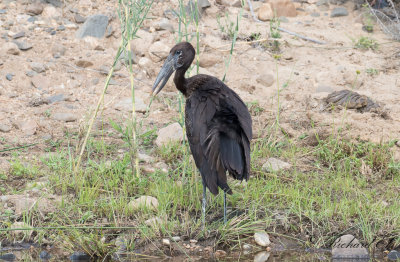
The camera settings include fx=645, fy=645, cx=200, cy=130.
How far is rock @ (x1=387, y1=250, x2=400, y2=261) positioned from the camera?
4.63 m

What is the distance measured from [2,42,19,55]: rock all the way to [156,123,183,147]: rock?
2.24 m

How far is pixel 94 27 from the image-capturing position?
7.82 meters

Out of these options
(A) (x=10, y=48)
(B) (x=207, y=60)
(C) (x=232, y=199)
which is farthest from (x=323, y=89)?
(A) (x=10, y=48)

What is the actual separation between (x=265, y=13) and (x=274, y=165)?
10.1 ft

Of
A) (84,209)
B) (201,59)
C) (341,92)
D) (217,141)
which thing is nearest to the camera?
(217,141)

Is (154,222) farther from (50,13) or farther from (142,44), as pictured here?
(50,13)

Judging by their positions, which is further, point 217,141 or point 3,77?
point 3,77

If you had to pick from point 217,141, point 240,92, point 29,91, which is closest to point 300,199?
point 217,141

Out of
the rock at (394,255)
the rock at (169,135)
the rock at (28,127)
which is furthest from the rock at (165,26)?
the rock at (394,255)

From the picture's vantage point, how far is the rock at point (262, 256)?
461 cm

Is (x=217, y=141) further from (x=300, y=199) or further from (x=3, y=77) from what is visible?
(x=3, y=77)

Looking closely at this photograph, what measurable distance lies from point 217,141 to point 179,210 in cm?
79

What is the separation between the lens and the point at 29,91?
7000mm

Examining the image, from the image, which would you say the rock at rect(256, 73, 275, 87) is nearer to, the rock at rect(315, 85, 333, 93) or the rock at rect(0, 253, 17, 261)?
the rock at rect(315, 85, 333, 93)
